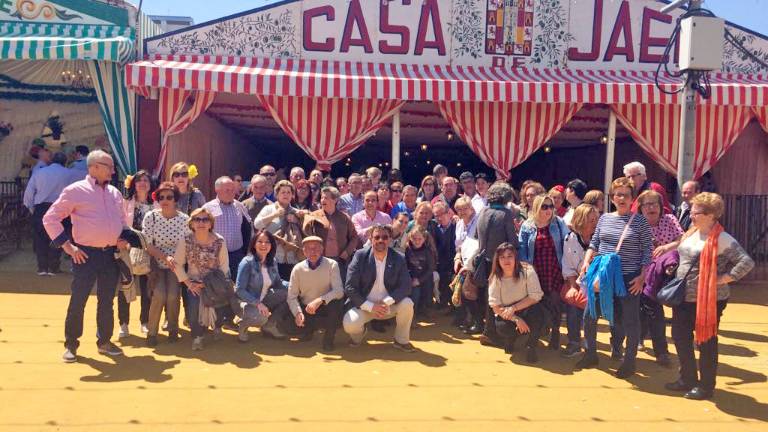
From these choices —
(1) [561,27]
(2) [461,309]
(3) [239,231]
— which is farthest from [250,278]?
(1) [561,27]

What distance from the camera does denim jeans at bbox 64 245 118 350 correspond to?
5.34m

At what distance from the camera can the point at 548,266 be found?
6086mm

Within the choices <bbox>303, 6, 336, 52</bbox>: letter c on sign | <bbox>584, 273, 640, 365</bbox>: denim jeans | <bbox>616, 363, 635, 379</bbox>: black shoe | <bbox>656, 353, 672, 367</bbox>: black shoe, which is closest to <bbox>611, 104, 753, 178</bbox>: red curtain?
A: <bbox>303, 6, 336, 52</bbox>: letter c on sign

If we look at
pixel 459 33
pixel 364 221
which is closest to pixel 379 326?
pixel 364 221

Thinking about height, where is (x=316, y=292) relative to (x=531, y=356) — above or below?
above

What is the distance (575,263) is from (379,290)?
1.73 m

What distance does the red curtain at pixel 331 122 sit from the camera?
10.1 meters

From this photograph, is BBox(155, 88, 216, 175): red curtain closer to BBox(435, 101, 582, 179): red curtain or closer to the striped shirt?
BBox(435, 101, 582, 179): red curtain

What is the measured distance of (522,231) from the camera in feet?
20.7

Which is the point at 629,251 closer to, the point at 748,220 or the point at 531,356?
the point at 531,356

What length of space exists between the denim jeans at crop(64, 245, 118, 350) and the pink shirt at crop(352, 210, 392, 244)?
2.52m

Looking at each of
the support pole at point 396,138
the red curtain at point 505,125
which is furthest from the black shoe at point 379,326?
the red curtain at point 505,125

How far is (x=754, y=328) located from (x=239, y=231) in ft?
18.1

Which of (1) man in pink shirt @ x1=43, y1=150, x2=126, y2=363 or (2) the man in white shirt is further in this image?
(2) the man in white shirt
